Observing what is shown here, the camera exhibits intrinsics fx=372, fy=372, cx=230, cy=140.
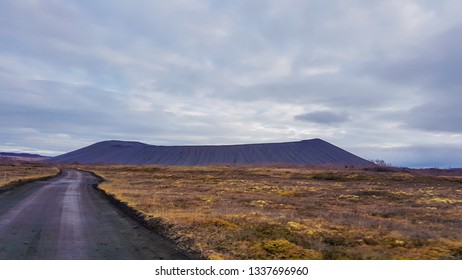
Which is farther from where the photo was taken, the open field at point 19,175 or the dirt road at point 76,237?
the open field at point 19,175

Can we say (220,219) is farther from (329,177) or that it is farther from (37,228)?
(329,177)

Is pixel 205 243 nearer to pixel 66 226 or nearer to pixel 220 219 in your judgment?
pixel 220 219

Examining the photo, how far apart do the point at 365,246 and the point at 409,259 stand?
1.96 metres

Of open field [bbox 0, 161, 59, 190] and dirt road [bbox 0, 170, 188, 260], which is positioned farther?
open field [bbox 0, 161, 59, 190]

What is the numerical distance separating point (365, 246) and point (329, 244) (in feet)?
4.12

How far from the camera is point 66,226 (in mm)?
16812

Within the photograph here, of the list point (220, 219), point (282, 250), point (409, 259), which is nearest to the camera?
point (409, 259)

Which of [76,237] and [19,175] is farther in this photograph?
[19,175]
